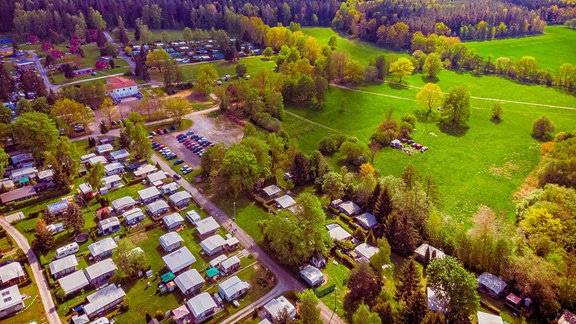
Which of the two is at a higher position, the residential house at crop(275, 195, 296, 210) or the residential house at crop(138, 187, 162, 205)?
the residential house at crop(138, 187, 162, 205)

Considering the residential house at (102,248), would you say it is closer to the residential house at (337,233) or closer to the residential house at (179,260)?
the residential house at (179,260)

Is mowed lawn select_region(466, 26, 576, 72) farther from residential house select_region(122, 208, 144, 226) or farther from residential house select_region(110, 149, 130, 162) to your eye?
residential house select_region(122, 208, 144, 226)

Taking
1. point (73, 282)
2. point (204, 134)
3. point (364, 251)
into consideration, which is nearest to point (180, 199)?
point (73, 282)

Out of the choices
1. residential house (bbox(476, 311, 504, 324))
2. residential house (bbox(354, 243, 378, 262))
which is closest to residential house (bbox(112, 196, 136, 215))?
residential house (bbox(354, 243, 378, 262))

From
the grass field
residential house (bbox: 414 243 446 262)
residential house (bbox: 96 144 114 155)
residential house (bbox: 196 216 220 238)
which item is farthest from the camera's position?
the grass field

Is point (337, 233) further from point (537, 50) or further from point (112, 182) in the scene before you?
point (537, 50)

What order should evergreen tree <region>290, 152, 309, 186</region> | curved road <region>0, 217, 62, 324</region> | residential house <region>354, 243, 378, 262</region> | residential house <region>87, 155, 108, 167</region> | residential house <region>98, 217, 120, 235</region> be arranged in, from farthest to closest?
residential house <region>87, 155, 108, 167</region>
evergreen tree <region>290, 152, 309, 186</region>
residential house <region>98, 217, 120, 235</region>
residential house <region>354, 243, 378, 262</region>
curved road <region>0, 217, 62, 324</region>

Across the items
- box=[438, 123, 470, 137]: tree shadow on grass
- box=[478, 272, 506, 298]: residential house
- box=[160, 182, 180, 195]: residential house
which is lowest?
box=[478, 272, 506, 298]: residential house

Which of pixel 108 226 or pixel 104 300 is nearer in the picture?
pixel 104 300
